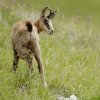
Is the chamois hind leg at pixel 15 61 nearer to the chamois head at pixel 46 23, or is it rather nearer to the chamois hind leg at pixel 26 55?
the chamois hind leg at pixel 26 55

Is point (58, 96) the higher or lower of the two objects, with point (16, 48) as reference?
lower

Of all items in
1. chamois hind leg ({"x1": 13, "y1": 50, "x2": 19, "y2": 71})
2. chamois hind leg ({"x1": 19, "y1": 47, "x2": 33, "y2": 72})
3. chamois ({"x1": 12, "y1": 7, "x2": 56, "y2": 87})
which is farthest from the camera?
chamois hind leg ({"x1": 13, "y1": 50, "x2": 19, "y2": 71})

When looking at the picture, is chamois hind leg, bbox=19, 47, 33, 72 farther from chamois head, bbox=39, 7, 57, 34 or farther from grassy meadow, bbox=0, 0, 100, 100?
chamois head, bbox=39, 7, 57, 34

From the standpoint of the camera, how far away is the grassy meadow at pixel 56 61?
9969mm

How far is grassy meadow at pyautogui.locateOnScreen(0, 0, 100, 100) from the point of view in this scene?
9.97m

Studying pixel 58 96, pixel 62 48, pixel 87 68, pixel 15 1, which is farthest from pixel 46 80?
pixel 15 1

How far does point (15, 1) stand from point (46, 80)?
23.9ft

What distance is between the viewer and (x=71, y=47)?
16.4 metres

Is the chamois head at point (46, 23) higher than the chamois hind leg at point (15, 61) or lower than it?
higher

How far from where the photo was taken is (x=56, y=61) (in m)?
13.3

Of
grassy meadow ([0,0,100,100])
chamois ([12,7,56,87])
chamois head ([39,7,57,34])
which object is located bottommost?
grassy meadow ([0,0,100,100])

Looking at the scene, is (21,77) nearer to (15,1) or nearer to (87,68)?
(87,68)

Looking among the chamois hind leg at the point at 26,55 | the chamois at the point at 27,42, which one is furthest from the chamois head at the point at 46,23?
the chamois hind leg at the point at 26,55

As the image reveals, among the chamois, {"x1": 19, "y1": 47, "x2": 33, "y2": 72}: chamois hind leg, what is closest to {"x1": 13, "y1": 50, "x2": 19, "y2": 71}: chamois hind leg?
the chamois
